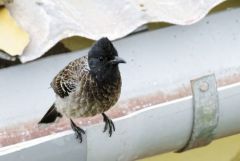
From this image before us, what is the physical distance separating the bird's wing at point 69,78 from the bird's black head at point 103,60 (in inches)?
1.8

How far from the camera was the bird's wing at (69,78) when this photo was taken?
11.1 feet

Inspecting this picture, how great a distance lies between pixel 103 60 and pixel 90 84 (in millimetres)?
153

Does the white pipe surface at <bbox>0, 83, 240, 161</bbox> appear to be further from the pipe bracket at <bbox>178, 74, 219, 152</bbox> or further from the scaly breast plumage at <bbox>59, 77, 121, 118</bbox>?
the scaly breast plumage at <bbox>59, 77, 121, 118</bbox>

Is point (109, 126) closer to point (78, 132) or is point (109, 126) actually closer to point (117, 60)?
point (78, 132)

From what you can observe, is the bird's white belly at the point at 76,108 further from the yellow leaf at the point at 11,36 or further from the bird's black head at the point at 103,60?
the yellow leaf at the point at 11,36

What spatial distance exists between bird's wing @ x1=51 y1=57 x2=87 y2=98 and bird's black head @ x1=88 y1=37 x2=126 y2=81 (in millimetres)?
45

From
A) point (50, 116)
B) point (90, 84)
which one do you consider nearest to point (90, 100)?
point (90, 84)

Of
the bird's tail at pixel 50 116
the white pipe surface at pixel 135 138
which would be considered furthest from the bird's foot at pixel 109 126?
the bird's tail at pixel 50 116

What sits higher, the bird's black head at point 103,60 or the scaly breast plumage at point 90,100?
the bird's black head at point 103,60

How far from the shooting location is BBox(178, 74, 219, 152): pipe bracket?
3.40 metres

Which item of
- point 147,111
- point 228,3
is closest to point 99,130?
point 147,111

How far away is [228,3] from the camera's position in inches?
147

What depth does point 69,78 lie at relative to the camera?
3572 millimetres

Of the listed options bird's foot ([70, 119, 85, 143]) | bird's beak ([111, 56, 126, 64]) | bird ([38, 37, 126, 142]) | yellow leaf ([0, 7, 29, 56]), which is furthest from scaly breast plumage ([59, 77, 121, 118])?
yellow leaf ([0, 7, 29, 56])
